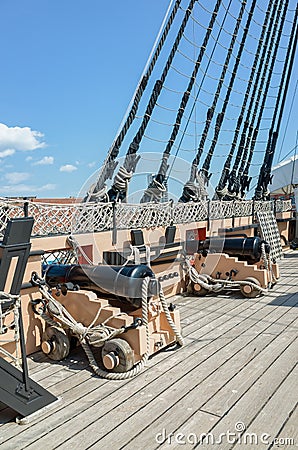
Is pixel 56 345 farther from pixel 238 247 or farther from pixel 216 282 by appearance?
pixel 238 247

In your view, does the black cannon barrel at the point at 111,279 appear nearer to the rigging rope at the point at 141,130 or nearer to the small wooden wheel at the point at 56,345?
the small wooden wheel at the point at 56,345

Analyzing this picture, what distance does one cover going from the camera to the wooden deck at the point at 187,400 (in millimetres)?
1883

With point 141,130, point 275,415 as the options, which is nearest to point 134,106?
point 141,130

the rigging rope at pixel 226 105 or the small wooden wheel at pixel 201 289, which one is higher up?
the rigging rope at pixel 226 105

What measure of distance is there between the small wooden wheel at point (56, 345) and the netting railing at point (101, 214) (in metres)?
0.83

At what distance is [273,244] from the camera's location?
8.33m

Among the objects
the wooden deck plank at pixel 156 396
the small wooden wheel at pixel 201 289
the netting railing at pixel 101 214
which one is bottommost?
the wooden deck plank at pixel 156 396

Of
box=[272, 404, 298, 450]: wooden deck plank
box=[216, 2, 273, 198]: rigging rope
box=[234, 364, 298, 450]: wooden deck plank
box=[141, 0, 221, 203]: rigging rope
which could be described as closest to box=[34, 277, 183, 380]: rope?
box=[234, 364, 298, 450]: wooden deck plank

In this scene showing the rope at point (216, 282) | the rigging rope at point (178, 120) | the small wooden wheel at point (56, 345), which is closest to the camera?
the small wooden wheel at point (56, 345)

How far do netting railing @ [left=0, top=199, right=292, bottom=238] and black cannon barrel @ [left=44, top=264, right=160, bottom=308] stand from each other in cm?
47

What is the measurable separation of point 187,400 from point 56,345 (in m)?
1.08

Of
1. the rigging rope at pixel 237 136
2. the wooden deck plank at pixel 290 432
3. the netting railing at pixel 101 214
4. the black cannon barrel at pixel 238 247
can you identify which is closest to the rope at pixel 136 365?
the wooden deck plank at pixel 290 432

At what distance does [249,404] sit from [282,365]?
0.61 metres

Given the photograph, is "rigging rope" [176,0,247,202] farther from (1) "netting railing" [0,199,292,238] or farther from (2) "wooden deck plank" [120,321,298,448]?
(2) "wooden deck plank" [120,321,298,448]
